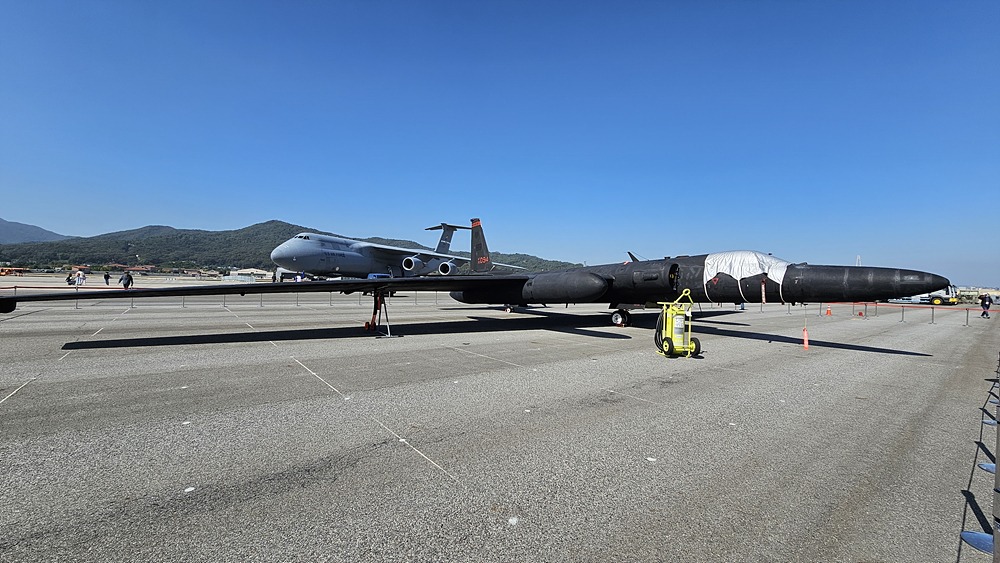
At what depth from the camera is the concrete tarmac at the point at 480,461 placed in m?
2.68

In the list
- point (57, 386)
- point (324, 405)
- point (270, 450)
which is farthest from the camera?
point (57, 386)

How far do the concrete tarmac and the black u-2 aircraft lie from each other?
1.92 meters

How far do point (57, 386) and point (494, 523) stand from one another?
22.4 feet

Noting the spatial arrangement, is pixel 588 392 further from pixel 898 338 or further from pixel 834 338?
pixel 898 338

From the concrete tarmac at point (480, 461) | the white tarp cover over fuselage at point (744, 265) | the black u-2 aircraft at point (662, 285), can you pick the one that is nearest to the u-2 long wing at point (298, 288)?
the black u-2 aircraft at point (662, 285)

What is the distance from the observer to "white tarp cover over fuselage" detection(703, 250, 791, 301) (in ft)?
36.3

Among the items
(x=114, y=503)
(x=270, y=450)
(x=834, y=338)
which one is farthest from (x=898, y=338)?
(x=114, y=503)

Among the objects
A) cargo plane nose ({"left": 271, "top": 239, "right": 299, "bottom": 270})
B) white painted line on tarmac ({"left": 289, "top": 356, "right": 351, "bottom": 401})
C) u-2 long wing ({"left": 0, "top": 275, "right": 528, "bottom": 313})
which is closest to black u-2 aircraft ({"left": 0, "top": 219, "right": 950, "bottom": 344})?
u-2 long wing ({"left": 0, "top": 275, "right": 528, "bottom": 313})

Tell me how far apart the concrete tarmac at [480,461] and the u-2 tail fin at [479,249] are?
15.1 m

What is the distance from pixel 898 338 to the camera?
→ 47.5 feet

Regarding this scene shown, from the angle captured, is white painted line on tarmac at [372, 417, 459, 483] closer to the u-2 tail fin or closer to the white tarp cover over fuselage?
the white tarp cover over fuselage

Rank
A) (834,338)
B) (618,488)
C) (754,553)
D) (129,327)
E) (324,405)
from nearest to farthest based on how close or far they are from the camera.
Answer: (754,553)
(618,488)
(324,405)
(129,327)
(834,338)

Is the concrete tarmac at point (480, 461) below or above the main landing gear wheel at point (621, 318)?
below

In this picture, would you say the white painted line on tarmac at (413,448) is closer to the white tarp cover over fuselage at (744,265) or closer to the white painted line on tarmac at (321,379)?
the white painted line on tarmac at (321,379)
